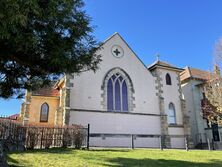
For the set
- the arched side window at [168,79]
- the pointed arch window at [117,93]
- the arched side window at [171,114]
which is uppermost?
the arched side window at [168,79]

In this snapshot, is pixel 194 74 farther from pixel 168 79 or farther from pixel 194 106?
pixel 168 79

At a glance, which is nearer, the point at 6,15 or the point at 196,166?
the point at 6,15

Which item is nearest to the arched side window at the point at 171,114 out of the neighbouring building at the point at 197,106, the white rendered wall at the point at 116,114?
the white rendered wall at the point at 116,114

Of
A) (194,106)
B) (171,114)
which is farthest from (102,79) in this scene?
(194,106)

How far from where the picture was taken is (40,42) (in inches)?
347

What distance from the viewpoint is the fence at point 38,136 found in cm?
1418

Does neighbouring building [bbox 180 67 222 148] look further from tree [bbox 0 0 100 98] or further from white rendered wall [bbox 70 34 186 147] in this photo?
tree [bbox 0 0 100 98]

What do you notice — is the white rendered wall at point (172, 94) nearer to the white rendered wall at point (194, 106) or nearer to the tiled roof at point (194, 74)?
the white rendered wall at point (194, 106)

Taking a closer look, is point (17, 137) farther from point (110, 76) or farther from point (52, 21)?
point (110, 76)

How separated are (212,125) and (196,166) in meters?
22.3

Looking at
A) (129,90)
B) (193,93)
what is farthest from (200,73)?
(129,90)

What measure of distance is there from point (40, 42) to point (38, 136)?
339 inches

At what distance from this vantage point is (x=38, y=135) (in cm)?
1567

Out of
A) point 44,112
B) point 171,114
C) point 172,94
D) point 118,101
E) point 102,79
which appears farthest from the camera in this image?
point 172,94
